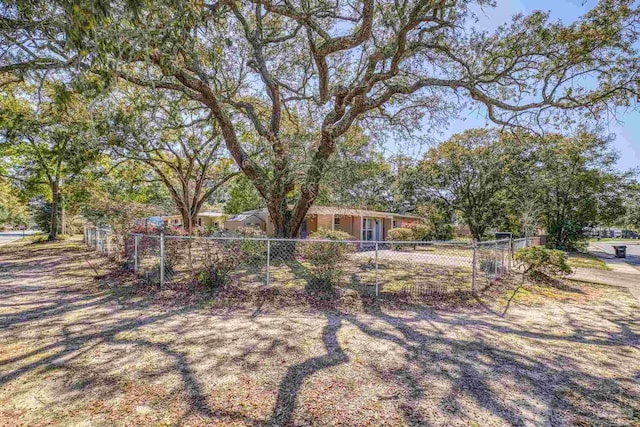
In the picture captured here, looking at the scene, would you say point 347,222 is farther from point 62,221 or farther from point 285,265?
point 62,221

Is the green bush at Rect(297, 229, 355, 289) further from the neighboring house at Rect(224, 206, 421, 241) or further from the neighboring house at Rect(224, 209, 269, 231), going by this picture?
the neighboring house at Rect(224, 209, 269, 231)

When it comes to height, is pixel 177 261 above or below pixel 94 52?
below

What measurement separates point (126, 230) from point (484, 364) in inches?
406

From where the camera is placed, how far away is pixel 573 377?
3.35 meters

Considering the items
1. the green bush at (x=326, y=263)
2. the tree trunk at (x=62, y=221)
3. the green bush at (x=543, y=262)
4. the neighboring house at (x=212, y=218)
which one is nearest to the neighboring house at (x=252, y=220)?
the neighboring house at (x=212, y=218)

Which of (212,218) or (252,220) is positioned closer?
(252,220)

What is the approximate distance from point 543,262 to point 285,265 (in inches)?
283

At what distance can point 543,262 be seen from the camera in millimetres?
8531

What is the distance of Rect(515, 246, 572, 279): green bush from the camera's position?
27.6 ft

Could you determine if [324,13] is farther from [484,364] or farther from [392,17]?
[484,364]

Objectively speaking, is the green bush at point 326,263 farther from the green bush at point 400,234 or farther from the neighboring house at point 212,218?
the neighboring house at point 212,218

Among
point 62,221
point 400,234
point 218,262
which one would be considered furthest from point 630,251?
point 62,221

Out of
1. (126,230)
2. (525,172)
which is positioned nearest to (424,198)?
(525,172)

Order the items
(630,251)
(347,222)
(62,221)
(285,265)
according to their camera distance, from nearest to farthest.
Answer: (285,265)
(347,222)
(62,221)
(630,251)
